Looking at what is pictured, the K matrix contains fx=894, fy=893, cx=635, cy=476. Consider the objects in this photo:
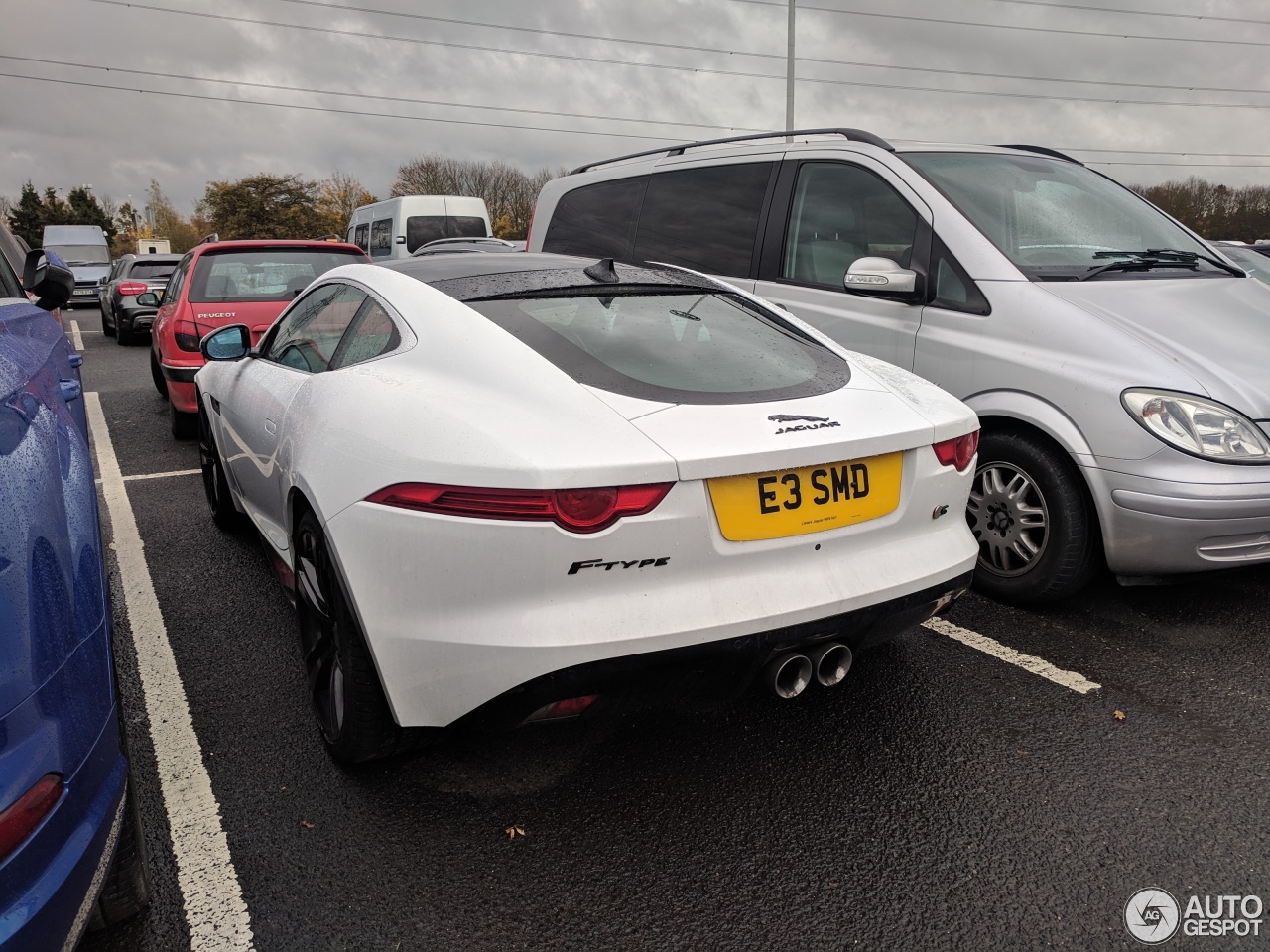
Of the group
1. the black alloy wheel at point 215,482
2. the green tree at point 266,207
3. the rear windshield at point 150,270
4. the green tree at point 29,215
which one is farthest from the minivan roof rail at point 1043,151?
the green tree at point 29,215

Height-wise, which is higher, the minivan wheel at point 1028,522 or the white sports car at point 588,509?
the white sports car at point 588,509

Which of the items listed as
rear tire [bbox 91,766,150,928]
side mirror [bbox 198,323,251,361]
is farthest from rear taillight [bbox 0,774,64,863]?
side mirror [bbox 198,323,251,361]

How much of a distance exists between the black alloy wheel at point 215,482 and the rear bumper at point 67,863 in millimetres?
3083

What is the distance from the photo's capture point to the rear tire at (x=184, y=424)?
24.0 ft

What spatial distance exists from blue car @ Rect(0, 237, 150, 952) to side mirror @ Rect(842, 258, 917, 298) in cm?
323

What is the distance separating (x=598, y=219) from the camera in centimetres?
635

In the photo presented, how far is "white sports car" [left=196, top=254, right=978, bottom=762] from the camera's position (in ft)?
6.63

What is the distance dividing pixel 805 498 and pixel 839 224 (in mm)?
2838

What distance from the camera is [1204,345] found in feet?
11.3

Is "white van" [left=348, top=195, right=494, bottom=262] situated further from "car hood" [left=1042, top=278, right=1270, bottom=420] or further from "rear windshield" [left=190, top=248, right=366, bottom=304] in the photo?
"car hood" [left=1042, top=278, right=1270, bottom=420]

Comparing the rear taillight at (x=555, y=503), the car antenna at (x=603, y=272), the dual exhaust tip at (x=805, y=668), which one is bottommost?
the dual exhaust tip at (x=805, y=668)

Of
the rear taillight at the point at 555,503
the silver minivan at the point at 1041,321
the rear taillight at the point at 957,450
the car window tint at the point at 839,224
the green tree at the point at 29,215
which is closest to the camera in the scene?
the rear taillight at the point at 555,503

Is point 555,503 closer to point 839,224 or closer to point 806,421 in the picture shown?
point 806,421

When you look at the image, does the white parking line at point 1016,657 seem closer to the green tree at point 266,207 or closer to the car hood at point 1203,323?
the car hood at point 1203,323
